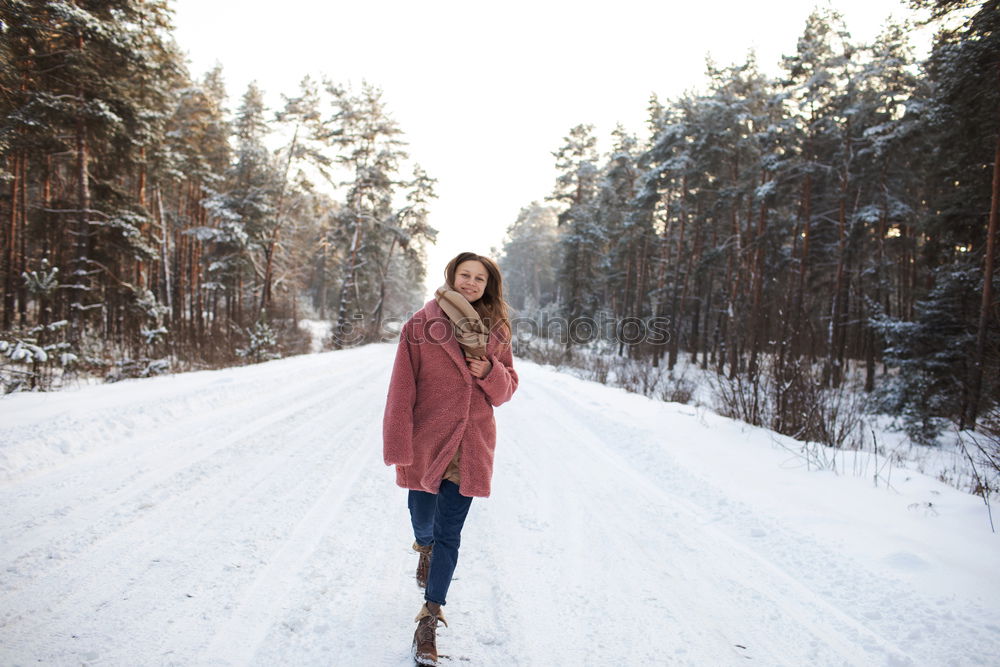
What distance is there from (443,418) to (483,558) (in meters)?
1.51

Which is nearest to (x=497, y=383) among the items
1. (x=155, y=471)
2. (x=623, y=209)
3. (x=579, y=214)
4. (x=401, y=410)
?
(x=401, y=410)

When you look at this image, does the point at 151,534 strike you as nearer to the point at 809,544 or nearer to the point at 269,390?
the point at 809,544

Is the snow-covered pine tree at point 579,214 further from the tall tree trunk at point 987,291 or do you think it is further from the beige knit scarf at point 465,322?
the beige knit scarf at point 465,322

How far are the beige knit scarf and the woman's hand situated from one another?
1.1 inches

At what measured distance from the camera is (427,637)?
213 cm

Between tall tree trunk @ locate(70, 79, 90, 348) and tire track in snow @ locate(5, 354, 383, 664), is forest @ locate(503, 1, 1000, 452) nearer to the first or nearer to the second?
tire track in snow @ locate(5, 354, 383, 664)

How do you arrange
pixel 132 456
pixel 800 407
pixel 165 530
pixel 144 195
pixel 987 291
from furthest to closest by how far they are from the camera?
pixel 144 195
pixel 987 291
pixel 800 407
pixel 132 456
pixel 165 530

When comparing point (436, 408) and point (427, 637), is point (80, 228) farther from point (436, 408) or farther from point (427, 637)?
point (427, 637)

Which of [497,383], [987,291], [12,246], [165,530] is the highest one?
[12,246]

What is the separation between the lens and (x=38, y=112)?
9.34 metres

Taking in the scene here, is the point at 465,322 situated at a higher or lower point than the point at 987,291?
lower

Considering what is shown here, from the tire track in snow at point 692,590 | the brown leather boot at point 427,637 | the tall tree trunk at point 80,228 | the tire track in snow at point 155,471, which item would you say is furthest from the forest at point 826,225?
the tall tree trunk at point 80,228

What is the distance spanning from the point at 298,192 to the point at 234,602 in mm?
24789

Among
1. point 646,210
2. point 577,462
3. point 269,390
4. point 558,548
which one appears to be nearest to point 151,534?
point 558,548
